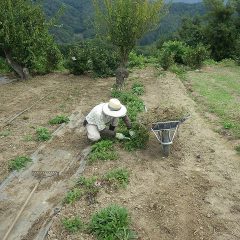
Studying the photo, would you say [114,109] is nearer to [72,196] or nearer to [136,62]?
[72,196]

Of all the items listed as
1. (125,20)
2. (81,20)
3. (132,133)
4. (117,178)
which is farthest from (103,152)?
(81,20)

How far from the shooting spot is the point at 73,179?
23.4 ft

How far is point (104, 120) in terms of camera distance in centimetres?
823

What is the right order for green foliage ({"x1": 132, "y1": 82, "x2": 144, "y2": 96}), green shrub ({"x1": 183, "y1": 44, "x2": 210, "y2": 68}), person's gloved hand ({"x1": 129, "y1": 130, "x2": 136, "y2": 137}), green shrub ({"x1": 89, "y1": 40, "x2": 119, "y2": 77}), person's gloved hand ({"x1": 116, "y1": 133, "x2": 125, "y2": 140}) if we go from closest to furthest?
person's gloved hand ({"x1": 129, "y1": 130, "x2": 136, "y2": 137}) → person's gloved hand ({"x1": 116, "y1": 133, "x2": 125, "y2": 140}) → green foliage ({"x1": 132, "y1": 82, "x2": 144, "y2": 96}) → green shrub ({"x1": 89, "y1": 40, "x2": 119, "y2": 77}) → green shrub ({"x1": 183, "y1": 44, "x2": 210, "y2": 68})

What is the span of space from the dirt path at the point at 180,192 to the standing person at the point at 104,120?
0.50 m

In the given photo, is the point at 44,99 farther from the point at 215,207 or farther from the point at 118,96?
the point at 215,207

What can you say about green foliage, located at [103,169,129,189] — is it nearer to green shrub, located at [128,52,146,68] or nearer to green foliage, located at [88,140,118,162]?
green foliage, located at [88,140,118,162]

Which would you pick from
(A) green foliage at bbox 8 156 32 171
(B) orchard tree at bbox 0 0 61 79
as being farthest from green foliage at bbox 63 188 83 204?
(B) orchard tree at bbox 0 0 61 79

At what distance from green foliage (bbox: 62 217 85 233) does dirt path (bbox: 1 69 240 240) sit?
71mm

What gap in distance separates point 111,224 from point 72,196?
110 cm

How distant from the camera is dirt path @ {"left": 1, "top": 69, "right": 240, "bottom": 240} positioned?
564 cm

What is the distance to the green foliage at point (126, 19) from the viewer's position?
40.2ft

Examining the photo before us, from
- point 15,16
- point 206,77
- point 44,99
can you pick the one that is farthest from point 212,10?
point 44,99

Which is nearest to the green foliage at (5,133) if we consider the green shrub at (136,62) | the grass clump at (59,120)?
the grass clump at (59,120)
